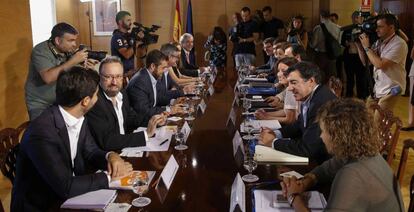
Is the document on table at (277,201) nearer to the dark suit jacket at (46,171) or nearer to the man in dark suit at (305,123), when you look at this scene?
the man in dark suit at (305,123)

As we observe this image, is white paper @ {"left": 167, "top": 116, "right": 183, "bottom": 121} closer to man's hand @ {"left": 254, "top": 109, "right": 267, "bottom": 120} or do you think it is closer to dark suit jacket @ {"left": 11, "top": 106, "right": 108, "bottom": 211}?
man's hand @ {"left": 254, "top": 109, "right": 267, "bottom": 120}

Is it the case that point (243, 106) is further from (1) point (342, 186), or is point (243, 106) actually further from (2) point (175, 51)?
(1) point (342, 186)

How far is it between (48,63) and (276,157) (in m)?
1.89

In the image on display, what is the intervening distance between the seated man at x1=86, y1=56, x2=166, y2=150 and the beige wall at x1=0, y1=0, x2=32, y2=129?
1742mm

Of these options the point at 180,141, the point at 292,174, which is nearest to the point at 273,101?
the point at 180,141

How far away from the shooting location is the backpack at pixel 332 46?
712cm

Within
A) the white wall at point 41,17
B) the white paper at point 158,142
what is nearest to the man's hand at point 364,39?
the white paper at point 158,142

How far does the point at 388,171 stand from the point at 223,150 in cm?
101

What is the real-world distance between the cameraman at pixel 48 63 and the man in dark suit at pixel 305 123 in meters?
1.61

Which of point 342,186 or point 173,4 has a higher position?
point 173,4

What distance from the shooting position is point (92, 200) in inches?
63.1

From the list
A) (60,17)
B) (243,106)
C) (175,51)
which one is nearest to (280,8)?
(60,17)

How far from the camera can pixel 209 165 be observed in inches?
79.0

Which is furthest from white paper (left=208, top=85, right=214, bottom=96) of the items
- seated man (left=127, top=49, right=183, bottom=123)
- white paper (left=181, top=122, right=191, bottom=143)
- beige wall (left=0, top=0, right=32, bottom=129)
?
beige wall (left=0, top=0, right=32, bottom=129)
